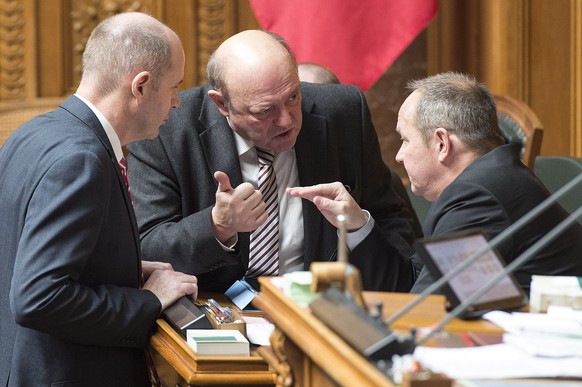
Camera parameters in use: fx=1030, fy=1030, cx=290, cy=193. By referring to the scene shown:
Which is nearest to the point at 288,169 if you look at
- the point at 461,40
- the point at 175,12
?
the point at 175,12

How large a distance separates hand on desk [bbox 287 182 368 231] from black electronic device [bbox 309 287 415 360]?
1224mm

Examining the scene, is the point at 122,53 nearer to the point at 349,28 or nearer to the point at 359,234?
the point at 359,234

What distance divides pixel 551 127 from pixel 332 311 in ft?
14.1

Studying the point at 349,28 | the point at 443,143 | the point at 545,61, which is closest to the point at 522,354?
the point at 443,143

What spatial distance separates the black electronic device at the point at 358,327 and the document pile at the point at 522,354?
0.23 feet

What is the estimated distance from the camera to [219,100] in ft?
11.2

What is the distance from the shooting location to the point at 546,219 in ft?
9.23

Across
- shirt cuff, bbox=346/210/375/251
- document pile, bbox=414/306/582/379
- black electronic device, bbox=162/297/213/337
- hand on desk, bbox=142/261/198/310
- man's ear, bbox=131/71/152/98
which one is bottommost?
black electronic device, bbox=162/297/213/337

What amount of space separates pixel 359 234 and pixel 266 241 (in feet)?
1.07

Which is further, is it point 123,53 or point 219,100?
point 219,100

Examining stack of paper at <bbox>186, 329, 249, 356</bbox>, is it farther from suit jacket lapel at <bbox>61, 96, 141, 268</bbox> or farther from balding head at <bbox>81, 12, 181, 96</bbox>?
balding head at <bbox>81, 12, 181, 96</bbox>

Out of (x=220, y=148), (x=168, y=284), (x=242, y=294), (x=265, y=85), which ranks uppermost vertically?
(x=265, y=85)

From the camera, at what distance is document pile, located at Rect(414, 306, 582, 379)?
64.1 inches

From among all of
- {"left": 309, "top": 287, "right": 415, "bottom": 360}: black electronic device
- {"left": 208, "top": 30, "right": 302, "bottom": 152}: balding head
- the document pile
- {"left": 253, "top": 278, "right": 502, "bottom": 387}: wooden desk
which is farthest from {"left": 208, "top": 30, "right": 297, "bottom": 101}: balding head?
{"left": 309, "top": 287, "right": 415, "bottom": 360}: black electronic device
